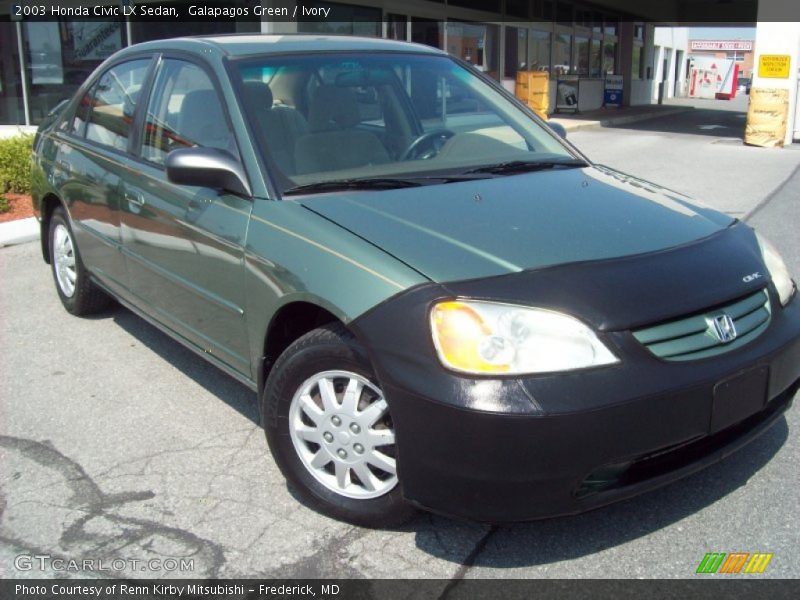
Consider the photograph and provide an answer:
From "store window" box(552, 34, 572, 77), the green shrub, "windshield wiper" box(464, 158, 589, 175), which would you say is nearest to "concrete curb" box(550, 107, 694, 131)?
"store window" box(552, 34, 572, 77)

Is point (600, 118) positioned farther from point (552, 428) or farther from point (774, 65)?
point (552, 428)

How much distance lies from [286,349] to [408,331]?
26.7 inches

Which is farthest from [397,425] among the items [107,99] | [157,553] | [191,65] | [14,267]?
[14,267]

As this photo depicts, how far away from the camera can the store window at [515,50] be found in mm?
23094

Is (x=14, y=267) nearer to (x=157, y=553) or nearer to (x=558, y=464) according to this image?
(x=157, y=553)

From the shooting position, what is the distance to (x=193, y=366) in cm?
439

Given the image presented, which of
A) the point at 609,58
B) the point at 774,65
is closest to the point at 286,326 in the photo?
the point at 774,65

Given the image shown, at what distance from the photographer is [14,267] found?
260 inches

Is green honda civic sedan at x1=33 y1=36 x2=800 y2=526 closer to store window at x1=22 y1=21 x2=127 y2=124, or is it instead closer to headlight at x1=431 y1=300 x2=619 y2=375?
headlight at x1=431 y1=300 x2=619 y2=375

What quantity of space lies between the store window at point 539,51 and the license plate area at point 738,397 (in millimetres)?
23084

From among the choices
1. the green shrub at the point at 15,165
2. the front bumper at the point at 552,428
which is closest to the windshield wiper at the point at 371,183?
the front bumper at the point at 552,428

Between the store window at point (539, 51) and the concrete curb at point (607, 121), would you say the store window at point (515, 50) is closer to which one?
the store window at point (539, 51)

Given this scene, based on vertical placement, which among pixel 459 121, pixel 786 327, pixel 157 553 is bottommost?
pixel 157 553

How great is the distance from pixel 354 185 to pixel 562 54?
2589 cm
